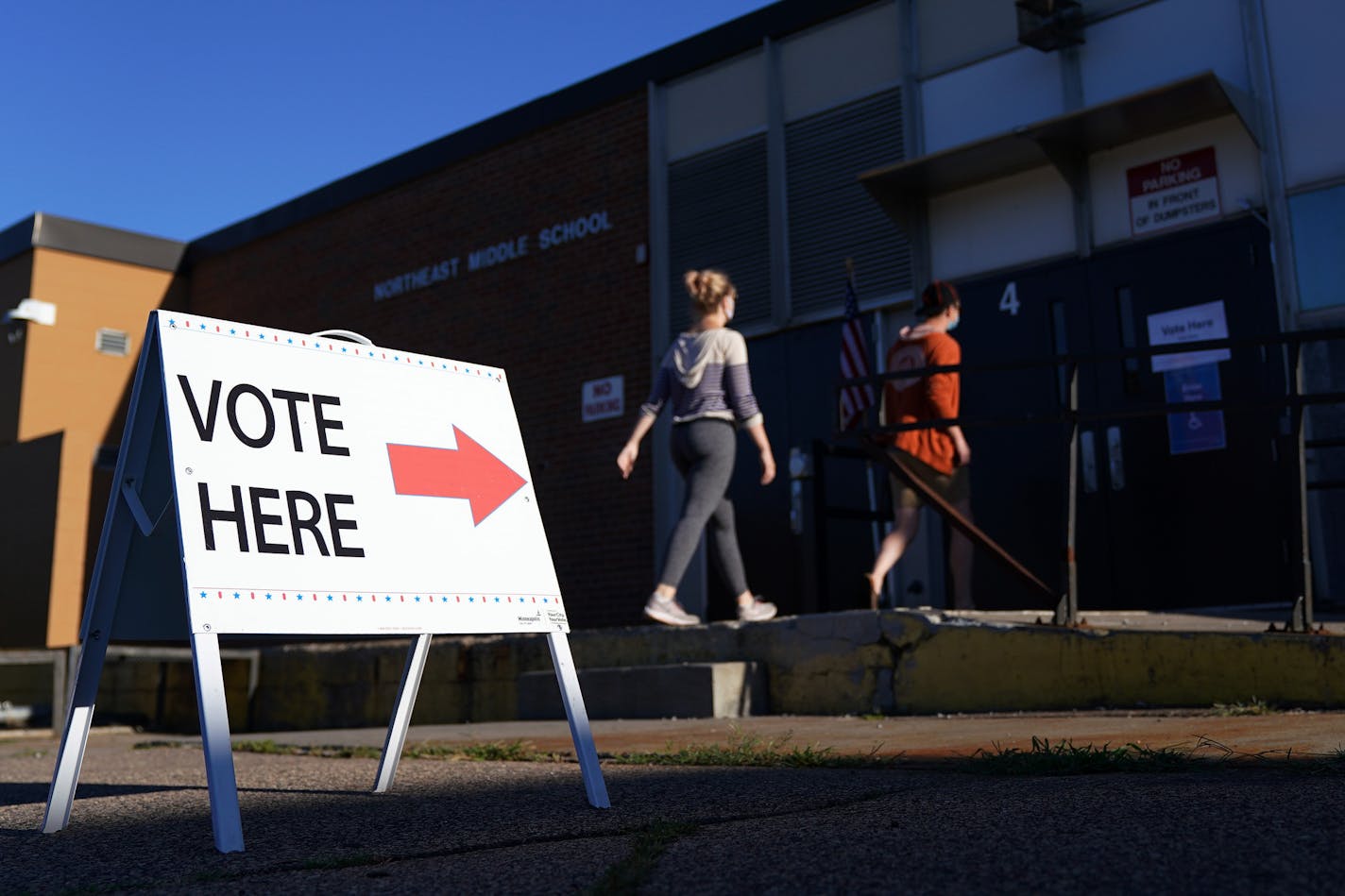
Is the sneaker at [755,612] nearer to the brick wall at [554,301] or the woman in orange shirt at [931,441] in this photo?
the woman in orange shirt at [931,441]

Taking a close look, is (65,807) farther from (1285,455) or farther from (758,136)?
(758,136)

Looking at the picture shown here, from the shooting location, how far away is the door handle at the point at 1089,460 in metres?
7.84

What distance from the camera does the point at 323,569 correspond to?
111 inches

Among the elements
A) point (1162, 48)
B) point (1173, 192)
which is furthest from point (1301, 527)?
point (1162, 48)

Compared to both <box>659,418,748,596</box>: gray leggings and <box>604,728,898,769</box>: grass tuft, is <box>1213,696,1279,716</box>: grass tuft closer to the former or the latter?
<box>604,728,898,769</box>: grass tuft

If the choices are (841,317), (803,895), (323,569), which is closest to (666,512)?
(841,317)

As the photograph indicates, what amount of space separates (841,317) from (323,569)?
22.6 feet

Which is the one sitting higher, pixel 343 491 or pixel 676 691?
pixel 343 491

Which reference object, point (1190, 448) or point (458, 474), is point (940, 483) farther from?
point (458, 474)

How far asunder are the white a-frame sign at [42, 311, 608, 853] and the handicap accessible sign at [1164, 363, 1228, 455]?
17.8ft

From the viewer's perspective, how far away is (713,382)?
6.45 meters

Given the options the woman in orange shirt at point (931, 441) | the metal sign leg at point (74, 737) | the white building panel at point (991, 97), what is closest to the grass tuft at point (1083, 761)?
the metal sign leg at point (74, 737)

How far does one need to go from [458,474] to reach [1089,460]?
566cm

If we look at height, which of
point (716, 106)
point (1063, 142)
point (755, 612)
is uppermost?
point (716, 106)
